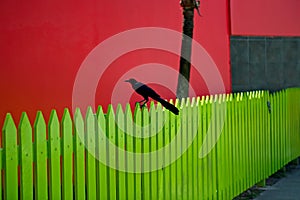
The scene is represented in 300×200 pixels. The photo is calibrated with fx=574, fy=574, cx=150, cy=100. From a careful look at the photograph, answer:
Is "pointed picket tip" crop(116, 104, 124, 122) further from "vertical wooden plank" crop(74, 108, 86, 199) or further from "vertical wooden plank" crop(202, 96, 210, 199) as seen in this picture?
"vertical wooden plank" crop(202, 96, 210, 199)

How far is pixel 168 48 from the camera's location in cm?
866

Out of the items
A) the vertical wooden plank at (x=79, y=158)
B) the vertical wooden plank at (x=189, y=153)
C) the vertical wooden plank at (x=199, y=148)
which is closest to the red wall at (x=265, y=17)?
the vertical wooden plank at (x=199, y=148)

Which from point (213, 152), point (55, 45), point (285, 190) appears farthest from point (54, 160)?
point (285, 190)

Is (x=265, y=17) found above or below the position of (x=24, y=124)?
above

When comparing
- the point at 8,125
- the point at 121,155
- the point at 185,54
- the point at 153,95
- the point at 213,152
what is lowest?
the point at 213,152

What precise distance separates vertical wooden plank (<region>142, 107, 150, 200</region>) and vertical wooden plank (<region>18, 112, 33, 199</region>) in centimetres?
147

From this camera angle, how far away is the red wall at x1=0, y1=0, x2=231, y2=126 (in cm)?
645

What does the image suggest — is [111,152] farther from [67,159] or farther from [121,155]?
[67,159]

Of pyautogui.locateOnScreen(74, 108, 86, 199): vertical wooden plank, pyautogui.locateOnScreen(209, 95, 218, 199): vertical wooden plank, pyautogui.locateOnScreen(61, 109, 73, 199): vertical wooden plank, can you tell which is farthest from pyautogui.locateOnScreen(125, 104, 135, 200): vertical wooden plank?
pyautogui.locateOnScreen(209, 95, 218, 199): vertical wooden plank

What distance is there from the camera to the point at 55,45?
6930 mm

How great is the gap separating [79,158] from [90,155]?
0.42 ft

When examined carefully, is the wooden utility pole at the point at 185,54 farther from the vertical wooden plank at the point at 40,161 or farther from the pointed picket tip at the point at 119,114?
the vertical wooden plank at the point at 40,161

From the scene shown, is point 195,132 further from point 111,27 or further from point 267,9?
point 267,9

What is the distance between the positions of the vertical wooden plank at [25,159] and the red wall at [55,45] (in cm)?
274
